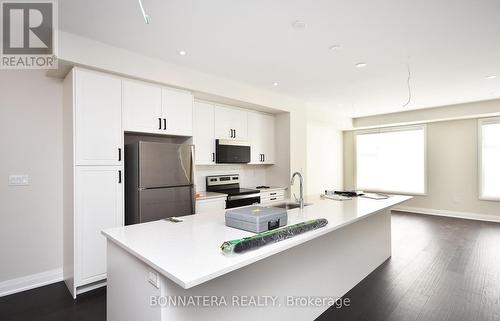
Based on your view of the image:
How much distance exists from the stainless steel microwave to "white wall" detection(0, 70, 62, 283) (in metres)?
2.08

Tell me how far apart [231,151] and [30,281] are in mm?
2975

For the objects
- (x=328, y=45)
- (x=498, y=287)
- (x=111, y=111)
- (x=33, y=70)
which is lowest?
(x=498, y=287)

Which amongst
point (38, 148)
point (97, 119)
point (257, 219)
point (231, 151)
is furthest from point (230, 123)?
point (257, 219)

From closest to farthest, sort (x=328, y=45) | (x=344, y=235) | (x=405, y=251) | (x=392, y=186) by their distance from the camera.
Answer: (x=344, y=235) → (x=328, y=45) → (x=405, y=251) → (x=392, y=186)

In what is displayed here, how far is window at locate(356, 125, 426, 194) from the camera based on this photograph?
652 cm

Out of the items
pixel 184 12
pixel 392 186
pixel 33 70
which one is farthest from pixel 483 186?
pixel 33 70

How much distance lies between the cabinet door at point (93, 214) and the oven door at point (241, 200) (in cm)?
155

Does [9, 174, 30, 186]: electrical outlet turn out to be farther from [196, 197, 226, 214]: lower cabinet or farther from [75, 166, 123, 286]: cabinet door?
[196, 197, 226, 214]: lower cabinet

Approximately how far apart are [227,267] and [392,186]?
703cm

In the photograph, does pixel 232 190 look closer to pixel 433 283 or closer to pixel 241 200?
pixel 241 200

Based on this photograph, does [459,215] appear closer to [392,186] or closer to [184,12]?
[392,186]

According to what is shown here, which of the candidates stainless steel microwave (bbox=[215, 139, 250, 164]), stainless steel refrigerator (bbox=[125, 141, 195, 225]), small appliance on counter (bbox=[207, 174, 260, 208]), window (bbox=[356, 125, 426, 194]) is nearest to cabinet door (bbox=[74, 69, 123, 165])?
stainless steel refrigerator (bbox=[125, 141, 195, 225])

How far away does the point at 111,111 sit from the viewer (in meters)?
2.84

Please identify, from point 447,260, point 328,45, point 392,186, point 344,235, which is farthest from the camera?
point 392,186
